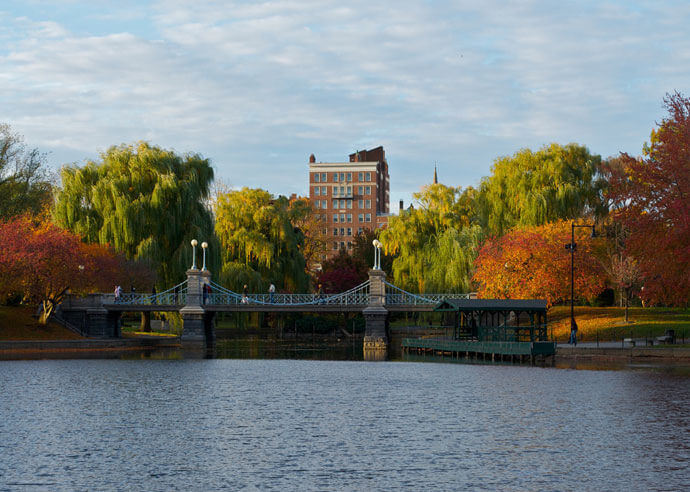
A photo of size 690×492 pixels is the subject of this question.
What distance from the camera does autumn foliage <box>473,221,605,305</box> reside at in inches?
2621

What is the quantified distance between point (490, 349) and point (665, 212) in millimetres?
12201

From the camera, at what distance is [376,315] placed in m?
63.9

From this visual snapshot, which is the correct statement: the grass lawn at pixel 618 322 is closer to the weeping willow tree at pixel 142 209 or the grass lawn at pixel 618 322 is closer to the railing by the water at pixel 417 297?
the railing by the water at pixel 417 297

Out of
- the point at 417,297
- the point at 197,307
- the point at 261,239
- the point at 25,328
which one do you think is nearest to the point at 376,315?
the point at 417,297

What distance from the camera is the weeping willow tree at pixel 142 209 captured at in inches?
2557

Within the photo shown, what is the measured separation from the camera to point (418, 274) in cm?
7800

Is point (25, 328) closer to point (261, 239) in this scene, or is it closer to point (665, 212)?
point (261, 239)

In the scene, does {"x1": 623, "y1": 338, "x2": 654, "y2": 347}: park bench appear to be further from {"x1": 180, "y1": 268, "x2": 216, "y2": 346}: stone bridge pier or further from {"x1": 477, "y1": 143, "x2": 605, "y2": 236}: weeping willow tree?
{"x1": 180, "y1": 268, "x2": 216, "y2": 346}: stone bridge pier

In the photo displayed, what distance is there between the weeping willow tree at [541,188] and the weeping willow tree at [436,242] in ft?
8.64

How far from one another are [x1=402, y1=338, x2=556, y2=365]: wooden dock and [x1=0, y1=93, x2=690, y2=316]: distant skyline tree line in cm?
657

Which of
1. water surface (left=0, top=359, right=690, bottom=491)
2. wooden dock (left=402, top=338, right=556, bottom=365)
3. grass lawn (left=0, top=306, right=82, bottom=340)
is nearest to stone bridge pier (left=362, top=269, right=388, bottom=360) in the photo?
wooden dock (left=402, top=338, right=556, bottom=365)

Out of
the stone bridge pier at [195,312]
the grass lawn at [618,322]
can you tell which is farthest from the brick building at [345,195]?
the stone bridge pier at [195,312]

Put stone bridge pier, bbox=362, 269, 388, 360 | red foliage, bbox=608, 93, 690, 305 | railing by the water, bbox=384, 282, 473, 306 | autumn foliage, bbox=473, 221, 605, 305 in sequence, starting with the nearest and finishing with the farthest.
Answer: red foliage, bbox=608, 93, 690, 305 → stone bridge pier, bbox=362, 269, 388, 360 → railing by the water, bbox=384, 282, 473, 306 → autumn foliage, bbox=473, 221, 605, 305

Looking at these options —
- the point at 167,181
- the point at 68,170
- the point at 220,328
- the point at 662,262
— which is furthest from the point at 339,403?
the point at 220,328
